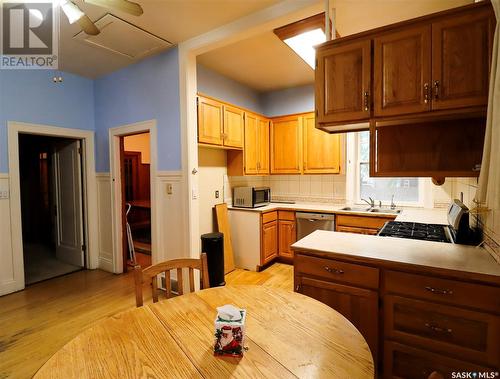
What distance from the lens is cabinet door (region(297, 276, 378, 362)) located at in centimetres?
158

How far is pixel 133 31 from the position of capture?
2.58 meters

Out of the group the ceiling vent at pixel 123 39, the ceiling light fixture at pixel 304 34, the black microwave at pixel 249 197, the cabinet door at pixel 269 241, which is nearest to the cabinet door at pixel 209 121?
the ceiling vent at pixel 123 39

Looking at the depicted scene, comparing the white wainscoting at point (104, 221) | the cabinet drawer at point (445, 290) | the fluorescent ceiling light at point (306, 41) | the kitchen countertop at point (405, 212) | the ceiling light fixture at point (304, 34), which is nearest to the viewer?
the cabinet drawer at point (445, 290)

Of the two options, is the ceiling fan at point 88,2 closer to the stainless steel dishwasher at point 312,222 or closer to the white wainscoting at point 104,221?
the white wainscoting at point 104,221

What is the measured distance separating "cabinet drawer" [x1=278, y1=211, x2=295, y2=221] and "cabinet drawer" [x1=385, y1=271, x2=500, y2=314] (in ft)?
7.78

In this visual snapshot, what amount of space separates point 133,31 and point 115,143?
1.61 metres

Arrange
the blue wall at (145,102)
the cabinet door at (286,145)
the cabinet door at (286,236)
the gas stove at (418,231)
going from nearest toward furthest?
the gas stove at (418,231), the blue wall at (145,102), the cabinet door at (286,236), the cabinet door at (286,145)

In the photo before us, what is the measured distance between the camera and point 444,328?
4.61 feet

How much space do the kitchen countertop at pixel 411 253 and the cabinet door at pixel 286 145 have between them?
2.33 m

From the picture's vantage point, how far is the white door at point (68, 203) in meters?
3.99

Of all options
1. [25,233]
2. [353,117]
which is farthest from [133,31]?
[25,233]

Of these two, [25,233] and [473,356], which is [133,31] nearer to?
[473,356]

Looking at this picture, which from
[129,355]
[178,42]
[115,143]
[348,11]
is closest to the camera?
[129,355]

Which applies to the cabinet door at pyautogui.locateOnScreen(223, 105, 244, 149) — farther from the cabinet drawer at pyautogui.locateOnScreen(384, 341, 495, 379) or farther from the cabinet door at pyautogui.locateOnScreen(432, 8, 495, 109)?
the cabinet drawer at pyautogui.locateOnScreen(384, 341, 495, 379)
